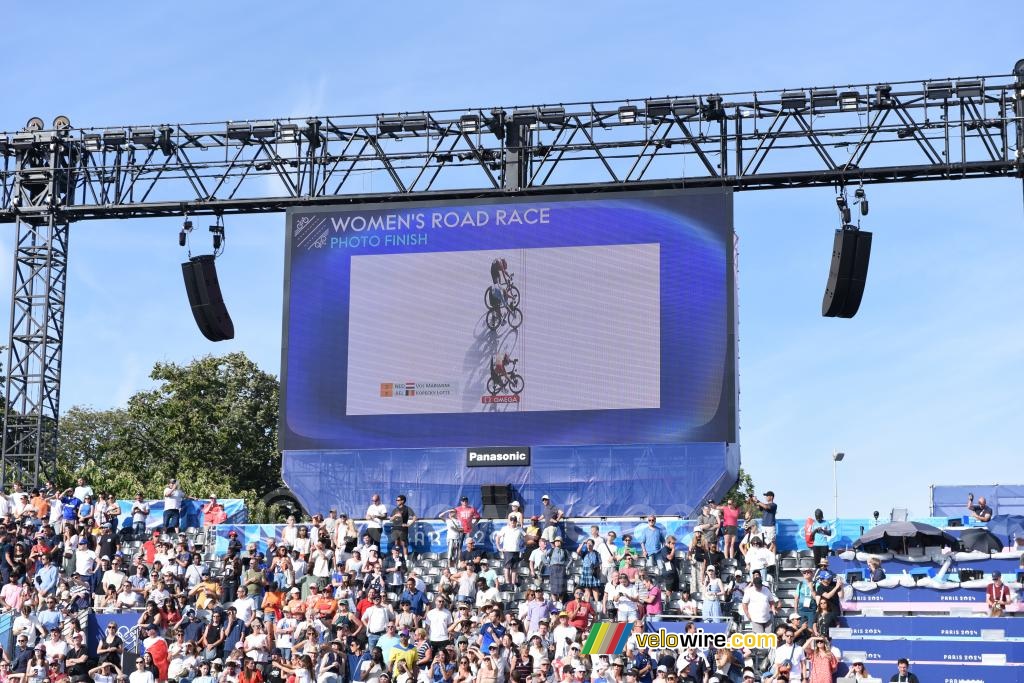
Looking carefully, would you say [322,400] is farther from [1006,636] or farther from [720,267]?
[1006,636]

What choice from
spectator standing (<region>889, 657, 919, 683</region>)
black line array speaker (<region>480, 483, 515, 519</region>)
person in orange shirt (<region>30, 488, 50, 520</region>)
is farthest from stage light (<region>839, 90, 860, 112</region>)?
person in orange shirt (<region>30, 488, 50, 520</region>)

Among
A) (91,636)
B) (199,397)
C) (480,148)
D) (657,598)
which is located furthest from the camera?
(199,397)

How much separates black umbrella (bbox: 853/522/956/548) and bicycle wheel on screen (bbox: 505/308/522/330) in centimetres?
815

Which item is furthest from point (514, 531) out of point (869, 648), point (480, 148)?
point (480, 148)

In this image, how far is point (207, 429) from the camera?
178 ft

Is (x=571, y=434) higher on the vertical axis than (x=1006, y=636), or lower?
higher

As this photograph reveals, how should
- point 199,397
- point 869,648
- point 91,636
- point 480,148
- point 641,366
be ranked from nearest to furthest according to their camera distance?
point 869,648 → point 91,636 → point 641,366 → point 480,148 → point 199,397

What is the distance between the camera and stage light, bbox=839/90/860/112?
94.7 feet

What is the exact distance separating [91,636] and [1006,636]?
14.7 meters

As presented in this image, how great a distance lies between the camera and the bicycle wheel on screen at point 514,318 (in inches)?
1150

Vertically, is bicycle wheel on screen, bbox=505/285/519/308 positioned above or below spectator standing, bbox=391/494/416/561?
above

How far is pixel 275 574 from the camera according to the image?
85.4 ft

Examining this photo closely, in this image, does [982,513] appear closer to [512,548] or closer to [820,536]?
[820,536]

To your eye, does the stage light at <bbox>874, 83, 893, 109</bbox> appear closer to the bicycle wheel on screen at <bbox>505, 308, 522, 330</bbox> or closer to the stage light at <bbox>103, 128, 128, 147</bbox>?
the bicycle wheel on screen at <bbox>505, 308, 522, 330</bbox>
